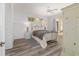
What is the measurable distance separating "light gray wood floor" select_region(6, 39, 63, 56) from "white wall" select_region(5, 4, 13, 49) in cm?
8

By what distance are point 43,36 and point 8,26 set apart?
1.59 ft

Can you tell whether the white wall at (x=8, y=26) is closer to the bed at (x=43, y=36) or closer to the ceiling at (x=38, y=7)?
the ceiling at (x=38, y=7)

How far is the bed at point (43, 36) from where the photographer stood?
1999mm

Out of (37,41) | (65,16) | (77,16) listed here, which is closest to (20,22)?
(37,41)

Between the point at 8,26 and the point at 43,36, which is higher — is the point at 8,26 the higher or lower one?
the higher one

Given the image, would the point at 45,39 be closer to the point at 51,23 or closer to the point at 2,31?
the point at 51,23

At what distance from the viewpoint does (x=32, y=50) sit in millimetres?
2014

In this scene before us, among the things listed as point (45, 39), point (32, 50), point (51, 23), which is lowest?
point (32, 50)

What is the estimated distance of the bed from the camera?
1999mm

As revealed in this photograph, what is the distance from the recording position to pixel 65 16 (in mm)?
1996

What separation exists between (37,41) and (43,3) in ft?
1.69

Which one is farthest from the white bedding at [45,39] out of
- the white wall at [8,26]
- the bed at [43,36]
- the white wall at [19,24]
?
the white wall at [8,26]

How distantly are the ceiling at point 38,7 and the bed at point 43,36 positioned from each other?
0.82 ft

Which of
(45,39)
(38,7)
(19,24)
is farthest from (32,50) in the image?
(38,7)
